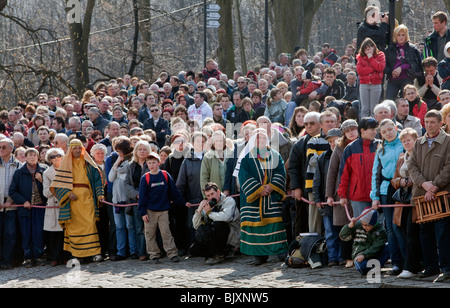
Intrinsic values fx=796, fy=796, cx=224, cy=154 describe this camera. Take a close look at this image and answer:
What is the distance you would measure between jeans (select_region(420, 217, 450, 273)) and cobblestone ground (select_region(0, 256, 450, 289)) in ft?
0.89

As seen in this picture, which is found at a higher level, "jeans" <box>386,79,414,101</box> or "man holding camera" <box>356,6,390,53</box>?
"man holding camera" <box>356,6,390,53</box>

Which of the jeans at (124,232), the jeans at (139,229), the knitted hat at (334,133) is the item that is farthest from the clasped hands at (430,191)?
the jeans at (124,232)

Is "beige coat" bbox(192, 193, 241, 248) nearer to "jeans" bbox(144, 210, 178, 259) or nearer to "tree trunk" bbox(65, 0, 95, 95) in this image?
"jeans" bbox(144, 210, 178, 259)

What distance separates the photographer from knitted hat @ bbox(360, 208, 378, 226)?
374 inches

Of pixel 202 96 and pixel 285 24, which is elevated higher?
pixel 285 24

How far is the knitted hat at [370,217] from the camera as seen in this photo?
9.51m

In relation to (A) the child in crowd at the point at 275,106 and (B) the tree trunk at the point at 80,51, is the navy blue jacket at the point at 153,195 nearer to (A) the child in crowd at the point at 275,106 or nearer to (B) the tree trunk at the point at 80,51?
(A) the child in crowd at the point at 275,106

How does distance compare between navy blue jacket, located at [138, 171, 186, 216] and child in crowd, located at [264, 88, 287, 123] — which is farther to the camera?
child in crowd, located at [264, 88, 287, 123]

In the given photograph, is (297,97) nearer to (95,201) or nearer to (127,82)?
(95,201)

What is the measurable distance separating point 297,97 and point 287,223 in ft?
17.3

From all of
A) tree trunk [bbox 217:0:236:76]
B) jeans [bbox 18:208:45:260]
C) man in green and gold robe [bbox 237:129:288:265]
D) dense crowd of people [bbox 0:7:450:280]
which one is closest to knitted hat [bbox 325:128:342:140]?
dense crowd of people [bbox 0:7:450:280]

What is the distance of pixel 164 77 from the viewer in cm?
2230

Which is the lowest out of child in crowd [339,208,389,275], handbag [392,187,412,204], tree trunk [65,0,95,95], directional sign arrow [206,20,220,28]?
child in crowd [339,208,389,275]

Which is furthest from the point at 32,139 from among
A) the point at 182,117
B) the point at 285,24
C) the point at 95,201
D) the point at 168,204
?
the point at 285,24
